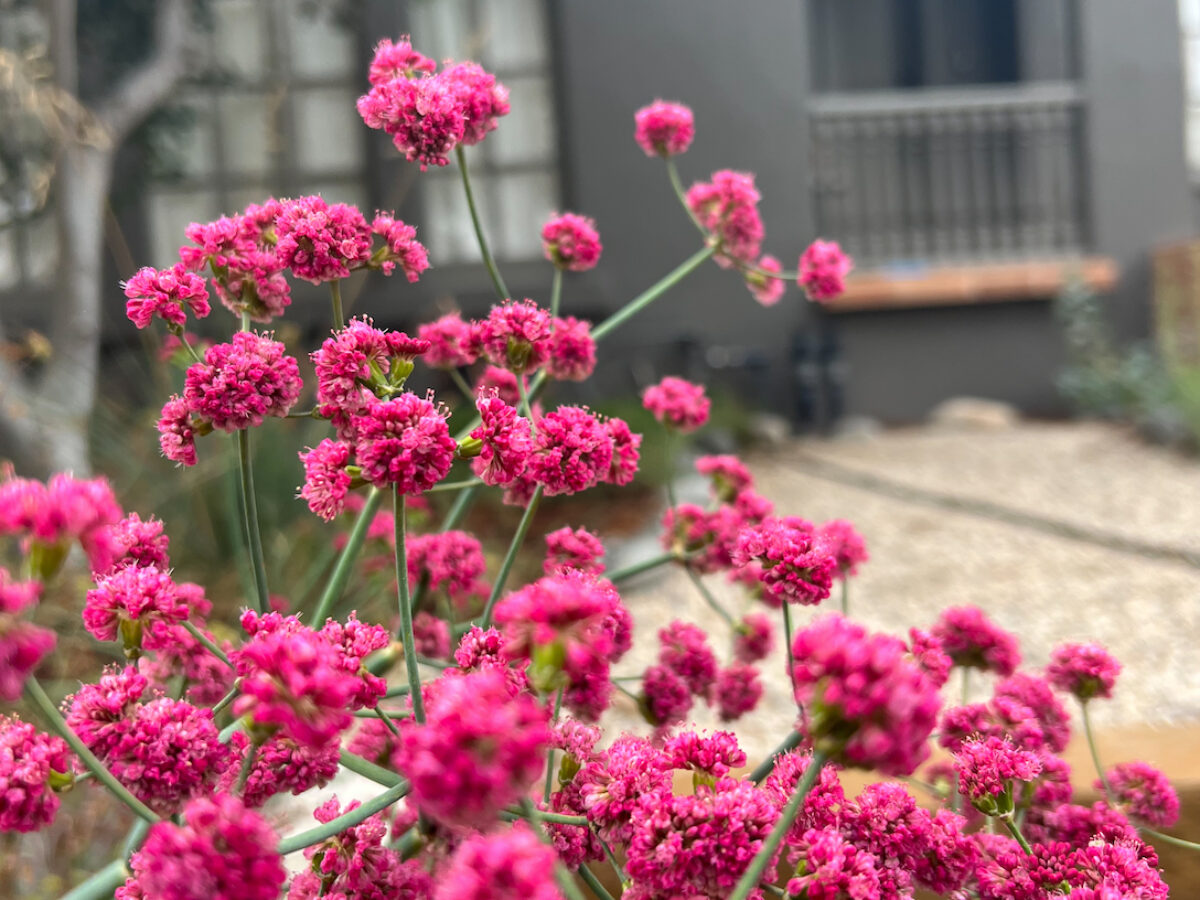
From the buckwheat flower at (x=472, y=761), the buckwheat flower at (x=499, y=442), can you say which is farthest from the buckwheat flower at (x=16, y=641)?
the buckwheat flower at (x=499, y=442)

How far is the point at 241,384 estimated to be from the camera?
546mm

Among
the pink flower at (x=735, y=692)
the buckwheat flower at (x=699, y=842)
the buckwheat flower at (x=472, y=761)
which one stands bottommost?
the pink flower at (x=735, y=692)

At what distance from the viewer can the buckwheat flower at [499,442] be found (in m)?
0.53

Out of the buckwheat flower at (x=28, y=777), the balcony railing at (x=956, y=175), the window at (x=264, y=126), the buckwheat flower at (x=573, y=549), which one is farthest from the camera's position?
the balcony railing at (x=956, y=175)

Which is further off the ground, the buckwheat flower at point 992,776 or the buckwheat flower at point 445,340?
the buckwheat flower at point 445,340

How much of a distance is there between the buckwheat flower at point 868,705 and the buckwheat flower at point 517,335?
14.3 inches

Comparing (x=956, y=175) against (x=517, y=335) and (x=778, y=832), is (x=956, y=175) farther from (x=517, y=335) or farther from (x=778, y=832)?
(x=778, y=832)

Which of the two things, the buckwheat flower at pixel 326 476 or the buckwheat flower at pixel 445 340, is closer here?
the buckwheat flower at pixel 326 476

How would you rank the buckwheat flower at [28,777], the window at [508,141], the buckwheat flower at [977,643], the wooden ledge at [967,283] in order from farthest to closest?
the wooden ledge at [967,283] → the window at [508,141] → the buckwheat flower at [977,643] → the buckwheat flower at [28,777]

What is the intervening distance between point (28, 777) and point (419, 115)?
46 cm

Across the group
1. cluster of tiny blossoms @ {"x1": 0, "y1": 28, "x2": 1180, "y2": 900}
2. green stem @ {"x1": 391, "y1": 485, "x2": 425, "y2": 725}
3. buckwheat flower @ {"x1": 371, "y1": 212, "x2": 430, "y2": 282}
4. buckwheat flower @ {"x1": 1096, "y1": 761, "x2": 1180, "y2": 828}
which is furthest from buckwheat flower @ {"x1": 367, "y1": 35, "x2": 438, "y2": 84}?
buckwheat flower @ {"x1": 1096, "y1": 761, "x2": 1180, "y2": 828}

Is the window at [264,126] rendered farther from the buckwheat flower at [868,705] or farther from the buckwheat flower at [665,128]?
the buckwheat flower at [868,705]

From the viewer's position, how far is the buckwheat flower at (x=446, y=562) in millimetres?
790

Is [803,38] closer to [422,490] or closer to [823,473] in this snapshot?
[823,473]
